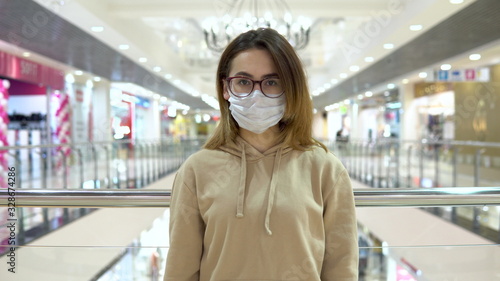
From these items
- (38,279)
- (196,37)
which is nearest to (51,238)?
(38,279)

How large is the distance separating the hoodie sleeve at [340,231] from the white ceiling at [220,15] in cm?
553

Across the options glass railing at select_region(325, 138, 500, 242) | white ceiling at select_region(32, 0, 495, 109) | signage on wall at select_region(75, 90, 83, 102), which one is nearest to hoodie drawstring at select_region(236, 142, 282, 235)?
glass railing at select_region(325, 138, 500, 242)

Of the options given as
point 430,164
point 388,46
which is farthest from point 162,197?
point 388,46

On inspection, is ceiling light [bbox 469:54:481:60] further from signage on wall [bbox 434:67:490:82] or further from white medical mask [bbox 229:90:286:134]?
white medical mask [bbox 229:90:286:134]

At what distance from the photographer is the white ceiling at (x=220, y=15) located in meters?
6.52

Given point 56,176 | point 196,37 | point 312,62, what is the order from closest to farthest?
point 56,176 → point 196,37 → point 312,62

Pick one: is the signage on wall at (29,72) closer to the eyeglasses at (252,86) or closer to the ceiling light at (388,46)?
the ceiling light at (388,46)

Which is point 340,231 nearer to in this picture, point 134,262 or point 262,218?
point 262,218

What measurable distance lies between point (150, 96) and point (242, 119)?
2178 centimetres

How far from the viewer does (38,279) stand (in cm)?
176

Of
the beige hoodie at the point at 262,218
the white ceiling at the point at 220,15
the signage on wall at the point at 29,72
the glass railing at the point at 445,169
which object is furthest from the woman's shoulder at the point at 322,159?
the signage on wall at the point at 29,72

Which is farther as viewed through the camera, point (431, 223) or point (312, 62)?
point (312, 62)

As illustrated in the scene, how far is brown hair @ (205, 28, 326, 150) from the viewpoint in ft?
3.28

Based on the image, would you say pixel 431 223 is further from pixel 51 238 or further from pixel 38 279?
pixel 38 279
